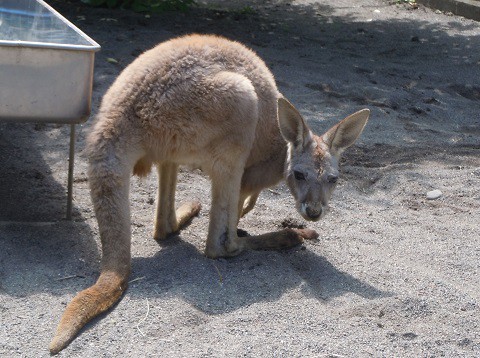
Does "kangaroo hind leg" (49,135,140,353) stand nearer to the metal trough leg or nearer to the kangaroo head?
the metal trough leg

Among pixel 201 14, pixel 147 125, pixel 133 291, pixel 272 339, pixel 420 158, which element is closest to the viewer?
pixel 272 339

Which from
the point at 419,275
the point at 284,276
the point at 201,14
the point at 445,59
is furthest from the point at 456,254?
the point at 201,14

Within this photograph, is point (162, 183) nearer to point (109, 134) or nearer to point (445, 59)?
point (109, 134)

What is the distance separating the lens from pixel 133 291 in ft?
11.6

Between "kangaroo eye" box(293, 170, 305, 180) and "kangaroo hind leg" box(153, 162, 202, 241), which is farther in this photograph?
"kangaroo hind leg" box(153, 162, 202, 241)

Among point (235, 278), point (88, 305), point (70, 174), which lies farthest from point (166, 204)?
point (88, 305)

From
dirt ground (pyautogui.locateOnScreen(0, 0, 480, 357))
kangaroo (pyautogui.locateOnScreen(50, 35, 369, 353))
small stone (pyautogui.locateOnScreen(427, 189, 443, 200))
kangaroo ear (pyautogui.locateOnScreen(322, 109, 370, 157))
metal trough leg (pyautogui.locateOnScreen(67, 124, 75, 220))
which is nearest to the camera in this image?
dirt ground (pyautogui.locateOnScreen(0, 0, 480, 357))

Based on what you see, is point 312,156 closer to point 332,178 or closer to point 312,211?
point 332,178

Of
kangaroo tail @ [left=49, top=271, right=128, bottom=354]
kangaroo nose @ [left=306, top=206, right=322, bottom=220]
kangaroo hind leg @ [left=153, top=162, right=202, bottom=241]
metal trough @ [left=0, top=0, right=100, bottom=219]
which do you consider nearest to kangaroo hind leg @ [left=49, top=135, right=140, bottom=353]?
kangaroo tail @ [left=49, top=271, right=128, bottom=354]

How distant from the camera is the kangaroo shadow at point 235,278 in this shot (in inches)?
140

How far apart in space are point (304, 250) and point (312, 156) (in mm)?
498

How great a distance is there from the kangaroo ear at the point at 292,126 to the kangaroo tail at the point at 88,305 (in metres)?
1.09

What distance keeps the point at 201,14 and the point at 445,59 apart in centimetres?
260

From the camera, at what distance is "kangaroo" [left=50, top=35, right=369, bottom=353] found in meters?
3.70
